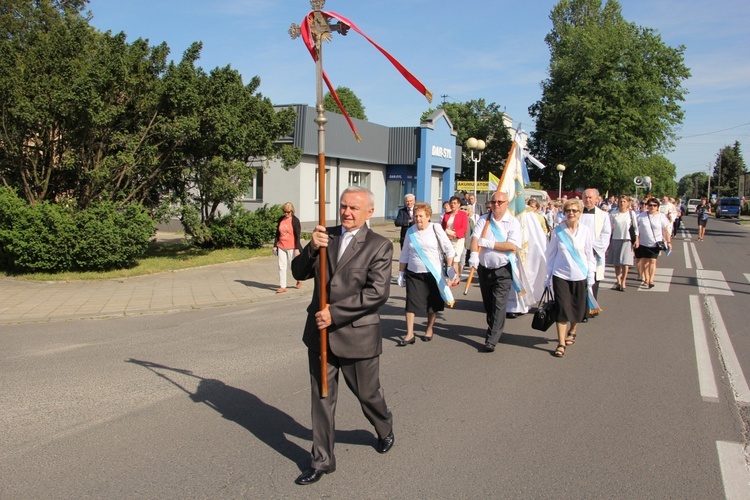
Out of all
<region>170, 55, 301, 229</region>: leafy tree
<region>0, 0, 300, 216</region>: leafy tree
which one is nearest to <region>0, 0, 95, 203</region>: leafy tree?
<region>0, 0, 300, 216</region>: leafy tree

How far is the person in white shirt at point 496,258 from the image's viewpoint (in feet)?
23.2

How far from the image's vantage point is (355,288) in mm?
3734

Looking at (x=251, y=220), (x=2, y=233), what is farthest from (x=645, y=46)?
(x=2, y=233)

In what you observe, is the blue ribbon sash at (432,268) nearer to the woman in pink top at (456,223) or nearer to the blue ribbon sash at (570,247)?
the blue ribbon sash at (570,247)

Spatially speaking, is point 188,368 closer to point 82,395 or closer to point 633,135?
point 82,395

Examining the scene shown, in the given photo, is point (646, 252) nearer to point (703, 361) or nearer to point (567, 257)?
point (703, 361)

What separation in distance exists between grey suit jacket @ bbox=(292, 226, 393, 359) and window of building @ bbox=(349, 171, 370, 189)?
2618 cm

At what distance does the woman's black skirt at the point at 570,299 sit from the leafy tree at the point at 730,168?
365ft

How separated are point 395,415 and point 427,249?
2.82m

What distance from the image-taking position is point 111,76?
12172 mm

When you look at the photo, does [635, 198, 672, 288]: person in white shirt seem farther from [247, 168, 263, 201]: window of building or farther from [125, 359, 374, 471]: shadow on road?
[247, 168, 263, 201]: window of building

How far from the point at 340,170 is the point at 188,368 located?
2305 cm

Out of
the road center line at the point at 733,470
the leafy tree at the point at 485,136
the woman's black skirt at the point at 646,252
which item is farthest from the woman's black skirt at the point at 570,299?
the leafy tree at the point at 485,136

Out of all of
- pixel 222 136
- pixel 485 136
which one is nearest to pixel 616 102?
pixel 485 136
